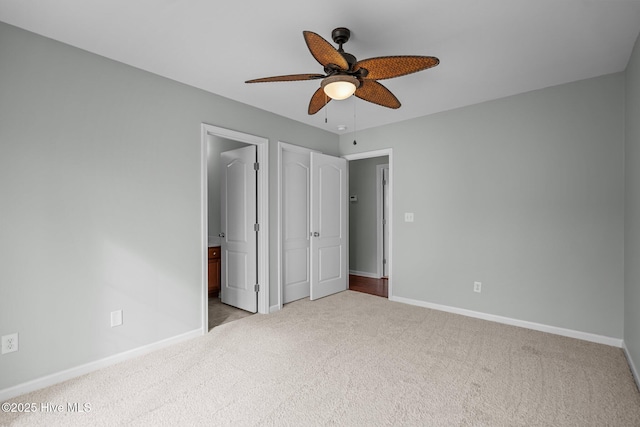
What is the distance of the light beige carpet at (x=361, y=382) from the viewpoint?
1879mm

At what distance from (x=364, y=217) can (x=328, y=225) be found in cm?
167

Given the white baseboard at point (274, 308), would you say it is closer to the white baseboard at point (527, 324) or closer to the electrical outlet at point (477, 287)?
the white baseboard at point (527, 324)

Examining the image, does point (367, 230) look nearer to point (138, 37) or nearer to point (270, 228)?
point (270, 228)

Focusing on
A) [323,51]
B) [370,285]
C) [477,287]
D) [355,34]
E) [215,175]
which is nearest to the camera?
[323,51]

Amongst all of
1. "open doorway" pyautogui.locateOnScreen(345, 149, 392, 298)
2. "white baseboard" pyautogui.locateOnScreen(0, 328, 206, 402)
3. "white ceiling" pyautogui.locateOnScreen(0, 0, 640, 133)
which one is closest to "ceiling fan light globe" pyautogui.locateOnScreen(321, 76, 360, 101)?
"white ceiling" pyautogui.locateOnScreen(0, 0, 640, 133)

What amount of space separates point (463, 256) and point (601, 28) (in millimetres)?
2380

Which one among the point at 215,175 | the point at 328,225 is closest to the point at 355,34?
the point at 328,225

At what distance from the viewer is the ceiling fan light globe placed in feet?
6.56

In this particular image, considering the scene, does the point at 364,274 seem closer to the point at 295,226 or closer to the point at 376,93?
the point at 295,226

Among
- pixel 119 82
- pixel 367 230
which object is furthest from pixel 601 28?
pixel 367 230

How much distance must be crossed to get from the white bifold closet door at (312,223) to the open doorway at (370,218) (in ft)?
3.96

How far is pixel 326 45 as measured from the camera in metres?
1.72

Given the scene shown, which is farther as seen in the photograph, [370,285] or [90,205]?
[370,285]

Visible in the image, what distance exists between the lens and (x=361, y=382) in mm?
2250
